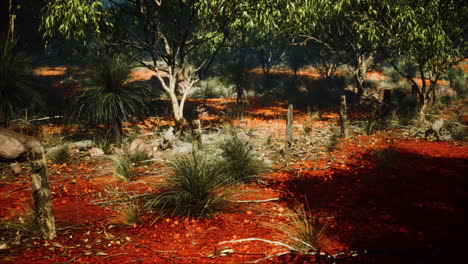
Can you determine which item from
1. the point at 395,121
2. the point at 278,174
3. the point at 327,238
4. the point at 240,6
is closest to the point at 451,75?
the point at 395,121

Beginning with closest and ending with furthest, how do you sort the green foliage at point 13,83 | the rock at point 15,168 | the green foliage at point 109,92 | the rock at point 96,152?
1. the rock at point 15,168
2. the green foliage at point 13,83
3. the rock at point 96,152
4. the green foliage at point 109,92

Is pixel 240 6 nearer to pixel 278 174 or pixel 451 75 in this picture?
pixel 278 174

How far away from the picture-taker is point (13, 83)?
6.94 meters

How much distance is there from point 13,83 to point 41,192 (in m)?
5.06

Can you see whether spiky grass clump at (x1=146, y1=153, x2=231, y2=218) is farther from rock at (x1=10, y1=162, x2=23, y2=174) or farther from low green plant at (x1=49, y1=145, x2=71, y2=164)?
low green plant at (x1=49, y1=145, x2=71, y2=164)

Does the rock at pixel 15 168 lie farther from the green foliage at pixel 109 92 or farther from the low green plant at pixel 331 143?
the low green plant at pixel 331 143

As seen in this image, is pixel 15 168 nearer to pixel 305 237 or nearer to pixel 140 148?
pixel 140 148

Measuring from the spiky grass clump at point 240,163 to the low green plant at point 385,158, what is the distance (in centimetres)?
280

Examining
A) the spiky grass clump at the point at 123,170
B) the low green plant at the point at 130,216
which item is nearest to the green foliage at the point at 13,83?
the spiky grass clump at the point at 123,170

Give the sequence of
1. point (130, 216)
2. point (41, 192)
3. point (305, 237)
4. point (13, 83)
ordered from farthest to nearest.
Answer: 1. point (13, 83)
2. point (130, 216)
3. point (305, 237)
4. point (41, 192)

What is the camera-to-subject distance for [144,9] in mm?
10234

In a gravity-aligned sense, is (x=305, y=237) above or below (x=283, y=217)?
above

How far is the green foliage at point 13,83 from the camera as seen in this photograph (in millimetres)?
6742

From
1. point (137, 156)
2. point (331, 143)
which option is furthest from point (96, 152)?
point (331, 143)
